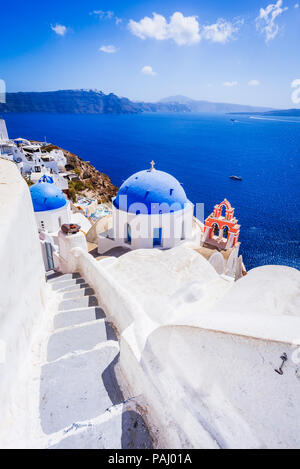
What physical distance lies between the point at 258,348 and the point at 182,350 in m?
0.84

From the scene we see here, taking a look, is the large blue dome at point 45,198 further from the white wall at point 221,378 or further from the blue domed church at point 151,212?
the white wall at point 221,378

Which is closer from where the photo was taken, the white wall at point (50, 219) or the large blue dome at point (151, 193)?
the large blue dome at point (151, 193)

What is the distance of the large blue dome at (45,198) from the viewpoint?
1633 centimetres

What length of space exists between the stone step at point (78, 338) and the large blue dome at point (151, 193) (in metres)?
8.98

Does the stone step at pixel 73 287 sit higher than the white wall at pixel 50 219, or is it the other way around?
the stone step at pixel 73 287

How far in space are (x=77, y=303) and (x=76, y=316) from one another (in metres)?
0.61

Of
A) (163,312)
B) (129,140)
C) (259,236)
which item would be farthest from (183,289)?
(129,140)

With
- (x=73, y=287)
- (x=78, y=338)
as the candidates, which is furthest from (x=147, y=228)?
(x=78, y=338)

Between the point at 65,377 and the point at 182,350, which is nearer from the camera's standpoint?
the point at 182,350

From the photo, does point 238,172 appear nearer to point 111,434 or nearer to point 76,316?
point 76,316

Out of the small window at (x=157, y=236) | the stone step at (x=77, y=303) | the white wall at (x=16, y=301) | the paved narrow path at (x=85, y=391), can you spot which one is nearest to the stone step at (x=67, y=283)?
the stone step at (x=77, y=303)

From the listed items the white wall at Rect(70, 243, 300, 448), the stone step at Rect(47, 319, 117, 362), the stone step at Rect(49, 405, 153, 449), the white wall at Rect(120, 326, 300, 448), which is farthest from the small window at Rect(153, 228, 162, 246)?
the stone step at Rect(49, 405, 153, 449)

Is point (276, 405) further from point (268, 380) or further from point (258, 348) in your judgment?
point (258, 348)

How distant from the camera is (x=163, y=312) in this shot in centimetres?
593
